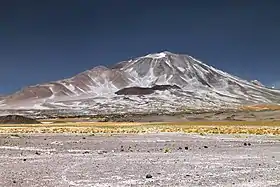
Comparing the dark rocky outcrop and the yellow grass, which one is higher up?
the dark rocky outcrop

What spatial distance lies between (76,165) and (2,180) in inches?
238

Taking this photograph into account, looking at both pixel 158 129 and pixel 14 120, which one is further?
pixel 14 120

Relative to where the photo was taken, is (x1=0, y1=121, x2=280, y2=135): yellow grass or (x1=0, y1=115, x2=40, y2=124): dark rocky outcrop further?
(x1=0, y1=115, x2=40, y2=124): dark rocky outcrop

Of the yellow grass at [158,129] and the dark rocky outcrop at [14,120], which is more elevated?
the dark rocky outcrop at [14,120]

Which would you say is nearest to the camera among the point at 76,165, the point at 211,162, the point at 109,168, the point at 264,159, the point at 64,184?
the point at 64,184

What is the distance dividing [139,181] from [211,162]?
808cm

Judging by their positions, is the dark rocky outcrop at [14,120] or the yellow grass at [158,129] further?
the dark rocky outcrop at [14,120]

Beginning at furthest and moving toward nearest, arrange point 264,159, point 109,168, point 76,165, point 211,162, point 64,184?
point 264,159 < point 211,162 < point 76,165 < point 109,168 < point 64,184

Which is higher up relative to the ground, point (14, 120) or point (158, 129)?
point (14, 120)

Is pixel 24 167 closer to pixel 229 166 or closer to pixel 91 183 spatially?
pixel 91 183

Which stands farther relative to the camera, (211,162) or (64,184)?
(211,162)

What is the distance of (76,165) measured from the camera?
74.8 feet

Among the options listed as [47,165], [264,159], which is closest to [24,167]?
[47,165]

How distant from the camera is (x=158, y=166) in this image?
872 inches
